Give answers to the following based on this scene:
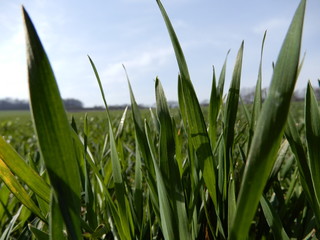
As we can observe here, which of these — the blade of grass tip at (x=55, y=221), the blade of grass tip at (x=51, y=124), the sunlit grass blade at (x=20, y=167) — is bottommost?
the blade of grass tip at (x=55, y=221)

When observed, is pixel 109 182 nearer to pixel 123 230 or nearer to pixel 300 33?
pixel 123 230

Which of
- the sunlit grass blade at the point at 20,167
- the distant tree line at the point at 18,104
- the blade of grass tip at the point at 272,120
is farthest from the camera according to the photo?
the distant tree line at the point at 18,104

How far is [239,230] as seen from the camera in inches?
7.2

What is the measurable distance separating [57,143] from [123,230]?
0.64 feet

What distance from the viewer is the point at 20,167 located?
269mm

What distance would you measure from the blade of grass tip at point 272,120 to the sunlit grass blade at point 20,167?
0.62ft

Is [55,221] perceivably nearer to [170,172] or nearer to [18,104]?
[170,172]

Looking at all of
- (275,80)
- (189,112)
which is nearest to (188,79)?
(189,112)

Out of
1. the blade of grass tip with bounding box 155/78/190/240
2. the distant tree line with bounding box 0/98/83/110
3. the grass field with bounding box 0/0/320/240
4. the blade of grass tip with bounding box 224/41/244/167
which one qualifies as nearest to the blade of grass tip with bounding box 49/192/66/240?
the grass field with bounding box 0/0/320/240

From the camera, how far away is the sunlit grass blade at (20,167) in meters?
0.26

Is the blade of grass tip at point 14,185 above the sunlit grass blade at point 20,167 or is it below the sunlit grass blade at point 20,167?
below

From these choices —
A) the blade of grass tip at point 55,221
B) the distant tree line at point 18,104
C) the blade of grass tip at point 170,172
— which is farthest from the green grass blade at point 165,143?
the distant tree line at point 18,104

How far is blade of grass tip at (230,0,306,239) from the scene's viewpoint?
6.0 inches

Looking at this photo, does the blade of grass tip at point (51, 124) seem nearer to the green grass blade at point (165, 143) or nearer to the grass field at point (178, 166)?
the grass field at point (178, 166)
